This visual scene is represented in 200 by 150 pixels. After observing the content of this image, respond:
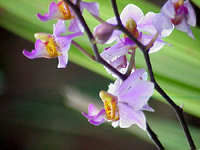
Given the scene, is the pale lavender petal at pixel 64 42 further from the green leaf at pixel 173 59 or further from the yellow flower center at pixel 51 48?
the green leaf at pixel 173 59

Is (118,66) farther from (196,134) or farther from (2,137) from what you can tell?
(2,137)

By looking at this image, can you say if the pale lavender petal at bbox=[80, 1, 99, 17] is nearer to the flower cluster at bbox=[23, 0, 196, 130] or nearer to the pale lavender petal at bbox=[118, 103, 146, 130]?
the flower cluster at bbox=[23, 0, 196, 130]

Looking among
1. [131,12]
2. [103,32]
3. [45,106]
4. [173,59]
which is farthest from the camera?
[45,106]

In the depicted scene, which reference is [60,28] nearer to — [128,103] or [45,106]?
[128,103]

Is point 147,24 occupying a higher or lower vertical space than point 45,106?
lower

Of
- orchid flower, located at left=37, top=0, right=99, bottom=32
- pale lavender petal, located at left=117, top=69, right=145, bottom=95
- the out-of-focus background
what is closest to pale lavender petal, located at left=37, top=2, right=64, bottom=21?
orchid flower, located at left=37, top=0, right=99, bottom=32

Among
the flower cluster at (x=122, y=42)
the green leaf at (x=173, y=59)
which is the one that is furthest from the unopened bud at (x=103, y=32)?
the green leaf at (x=173, y=59)

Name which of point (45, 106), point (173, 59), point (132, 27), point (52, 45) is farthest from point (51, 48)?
point (45, 106)
